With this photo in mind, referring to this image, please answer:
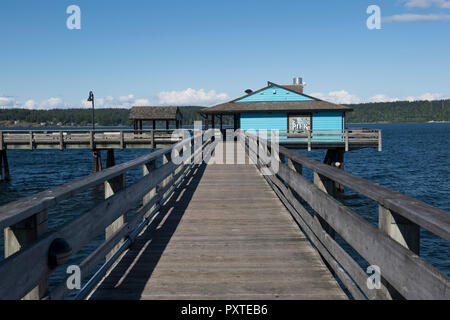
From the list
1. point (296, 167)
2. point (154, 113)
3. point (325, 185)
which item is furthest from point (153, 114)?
point (325, 185)

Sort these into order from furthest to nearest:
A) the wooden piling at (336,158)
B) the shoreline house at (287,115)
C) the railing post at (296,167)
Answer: the shoreline house at (287,115) → the wooden piling at (336,158) → the railing post at (296,167)

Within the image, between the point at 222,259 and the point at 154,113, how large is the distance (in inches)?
1559

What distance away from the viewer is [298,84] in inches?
1521

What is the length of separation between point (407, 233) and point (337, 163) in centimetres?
2808

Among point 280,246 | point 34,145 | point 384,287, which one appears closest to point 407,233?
point 384,287

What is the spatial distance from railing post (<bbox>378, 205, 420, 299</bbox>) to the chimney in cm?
3559

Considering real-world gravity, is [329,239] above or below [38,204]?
below

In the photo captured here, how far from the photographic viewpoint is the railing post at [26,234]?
2336mm

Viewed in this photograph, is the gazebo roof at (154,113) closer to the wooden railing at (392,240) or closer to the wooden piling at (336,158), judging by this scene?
the wooden piling at (336,158)

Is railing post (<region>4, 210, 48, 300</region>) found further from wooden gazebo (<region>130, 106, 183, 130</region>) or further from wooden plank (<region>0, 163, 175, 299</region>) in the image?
wooden gazebo (<region>130, 106, 183, 130</region>)

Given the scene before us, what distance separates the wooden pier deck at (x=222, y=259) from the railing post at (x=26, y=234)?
1.25 metres

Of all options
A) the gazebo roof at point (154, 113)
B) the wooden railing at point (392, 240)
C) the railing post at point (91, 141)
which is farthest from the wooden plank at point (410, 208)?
the gazebo roof at point (154, 113)
